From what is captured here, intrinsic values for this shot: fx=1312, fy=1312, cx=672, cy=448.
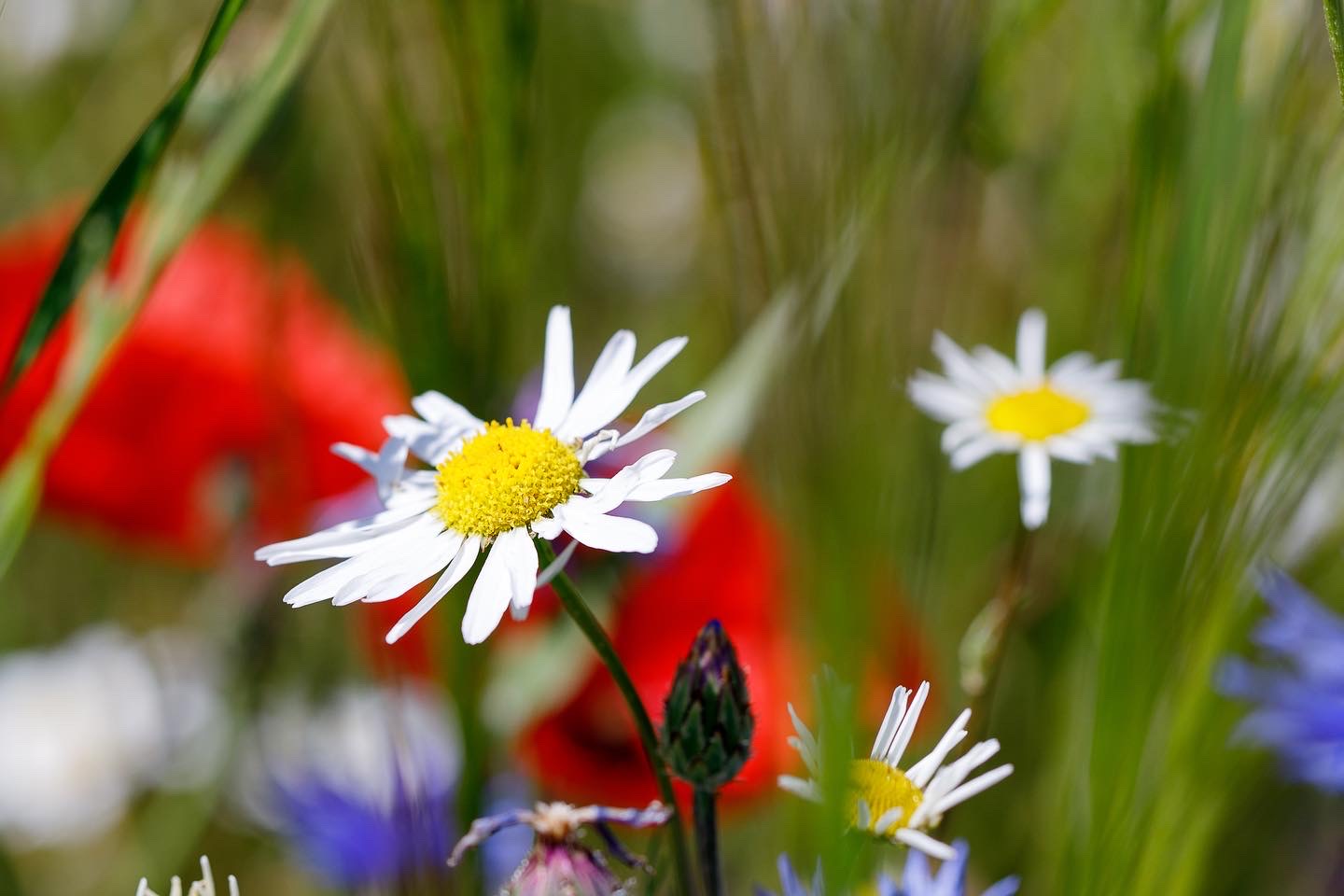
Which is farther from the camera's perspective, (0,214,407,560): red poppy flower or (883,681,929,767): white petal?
(0,214,407,560): red poppy flower

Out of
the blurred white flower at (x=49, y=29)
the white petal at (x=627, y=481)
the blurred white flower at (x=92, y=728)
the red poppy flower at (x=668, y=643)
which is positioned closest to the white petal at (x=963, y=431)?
the white petal at (x=627, y=481)

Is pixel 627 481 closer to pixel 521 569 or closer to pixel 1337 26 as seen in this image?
pixel 521 569

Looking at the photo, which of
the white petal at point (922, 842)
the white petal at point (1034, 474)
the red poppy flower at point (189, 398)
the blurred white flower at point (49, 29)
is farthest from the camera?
the blurred white flower at point (49, 29)

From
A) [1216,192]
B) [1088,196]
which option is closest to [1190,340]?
[1216,192]

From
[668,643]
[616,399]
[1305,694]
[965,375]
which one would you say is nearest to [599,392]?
[616,399]

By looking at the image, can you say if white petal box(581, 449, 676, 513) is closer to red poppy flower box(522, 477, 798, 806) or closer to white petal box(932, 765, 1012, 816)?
white petal box(932, 765, 1012, 816)

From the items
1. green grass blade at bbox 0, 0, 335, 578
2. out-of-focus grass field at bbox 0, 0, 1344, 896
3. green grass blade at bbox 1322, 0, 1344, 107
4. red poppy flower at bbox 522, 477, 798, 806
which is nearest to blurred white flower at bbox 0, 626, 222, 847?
out-of-focus grass field at bbox 0, 0, 1344, 896

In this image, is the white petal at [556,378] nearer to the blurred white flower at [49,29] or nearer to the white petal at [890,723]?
the white petal at [890,723]
